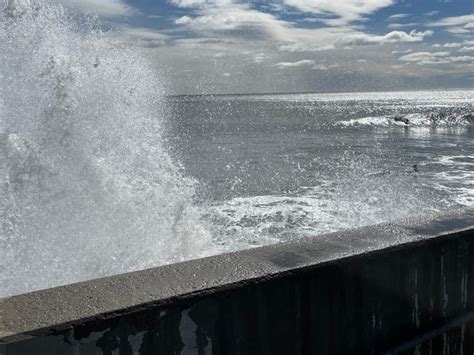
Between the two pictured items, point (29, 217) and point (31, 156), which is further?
point (31, 156)

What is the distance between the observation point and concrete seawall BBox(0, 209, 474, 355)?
177 cm

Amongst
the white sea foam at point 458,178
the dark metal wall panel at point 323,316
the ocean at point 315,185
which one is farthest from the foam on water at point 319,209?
the dark metal wall panel at point 323,316

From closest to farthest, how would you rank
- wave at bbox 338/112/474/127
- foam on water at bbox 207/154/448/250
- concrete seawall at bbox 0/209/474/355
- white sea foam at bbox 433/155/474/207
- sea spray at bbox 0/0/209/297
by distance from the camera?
concrete seawall at bbox 0/209/474/355, sea spray at bbox 0/0/209/297, foam on water at bbox 207/154/448/250, white sea foam at bbox 433/155/474/207, wave at bbox 338/112/474/127

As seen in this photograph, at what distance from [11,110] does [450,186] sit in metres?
15.1

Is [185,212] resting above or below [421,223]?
below

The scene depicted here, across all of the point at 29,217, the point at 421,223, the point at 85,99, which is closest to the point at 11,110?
the point at 85,99

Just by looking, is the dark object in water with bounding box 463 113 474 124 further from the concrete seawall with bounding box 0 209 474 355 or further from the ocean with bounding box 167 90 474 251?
the concrete seawall with bounding box 0 209 474 355

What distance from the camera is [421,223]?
3021mm

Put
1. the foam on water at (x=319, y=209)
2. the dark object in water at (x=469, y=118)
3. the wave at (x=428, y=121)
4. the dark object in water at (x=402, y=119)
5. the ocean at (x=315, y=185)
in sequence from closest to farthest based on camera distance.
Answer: the foam on water at (x=319, y=209) → the ocean at (x=315, y=185) → the wave at (x=428, y=121) → the dark object in water at (x=469, y=118) → the dark object in water at (x=402, y=119)

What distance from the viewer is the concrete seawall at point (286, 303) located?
1774mm

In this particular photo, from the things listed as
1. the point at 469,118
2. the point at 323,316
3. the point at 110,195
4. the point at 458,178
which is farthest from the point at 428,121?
the point at 323,316

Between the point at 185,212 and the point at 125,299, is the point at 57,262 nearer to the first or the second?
the point at 185,212

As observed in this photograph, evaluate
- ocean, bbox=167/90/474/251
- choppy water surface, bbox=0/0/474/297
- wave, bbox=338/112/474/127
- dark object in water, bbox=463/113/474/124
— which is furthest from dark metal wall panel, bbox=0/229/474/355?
dark object in water, bbox=463/113/474/124

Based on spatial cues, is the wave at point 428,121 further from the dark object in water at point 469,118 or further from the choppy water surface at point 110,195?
the choppy water surface at point 110,195
